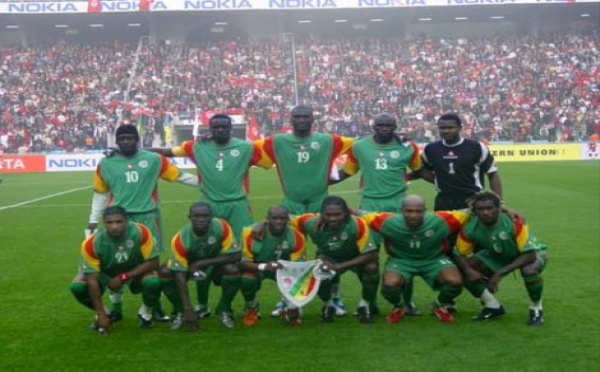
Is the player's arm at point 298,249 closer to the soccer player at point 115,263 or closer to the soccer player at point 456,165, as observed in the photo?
the soccer player at point 115,263

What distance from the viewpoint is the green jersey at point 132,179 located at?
7.13 m

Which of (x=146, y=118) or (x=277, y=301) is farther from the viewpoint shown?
(x=146, y=118)

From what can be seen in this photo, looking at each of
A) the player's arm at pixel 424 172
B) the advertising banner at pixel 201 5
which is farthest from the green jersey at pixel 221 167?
the advertising banner at pixel 201 5

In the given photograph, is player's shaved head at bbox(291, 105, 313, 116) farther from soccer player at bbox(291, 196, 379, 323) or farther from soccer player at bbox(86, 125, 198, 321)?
soccer player at bbox(86, 125, 198, 321)

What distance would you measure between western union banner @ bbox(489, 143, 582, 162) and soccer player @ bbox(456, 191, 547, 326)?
26855 millimetres

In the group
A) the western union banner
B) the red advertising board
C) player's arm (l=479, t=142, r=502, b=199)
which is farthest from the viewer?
the western union banner

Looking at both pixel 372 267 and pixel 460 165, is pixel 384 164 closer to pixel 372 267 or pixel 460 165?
pixel 460 165

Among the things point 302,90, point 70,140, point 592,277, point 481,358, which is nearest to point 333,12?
point 302,90

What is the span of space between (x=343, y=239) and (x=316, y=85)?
34.0 meters

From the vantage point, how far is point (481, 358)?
18.8 feet

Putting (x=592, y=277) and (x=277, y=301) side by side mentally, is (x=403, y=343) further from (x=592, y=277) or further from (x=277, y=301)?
(x=592, y=277)

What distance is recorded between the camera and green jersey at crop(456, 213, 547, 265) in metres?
6.75

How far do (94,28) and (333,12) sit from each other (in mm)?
12650

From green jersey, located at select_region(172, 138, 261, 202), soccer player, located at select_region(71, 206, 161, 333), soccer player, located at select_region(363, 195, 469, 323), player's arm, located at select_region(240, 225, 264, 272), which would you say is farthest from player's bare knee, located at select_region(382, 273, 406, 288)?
soccer player, located at select_region(71, 206, 161, 333)
